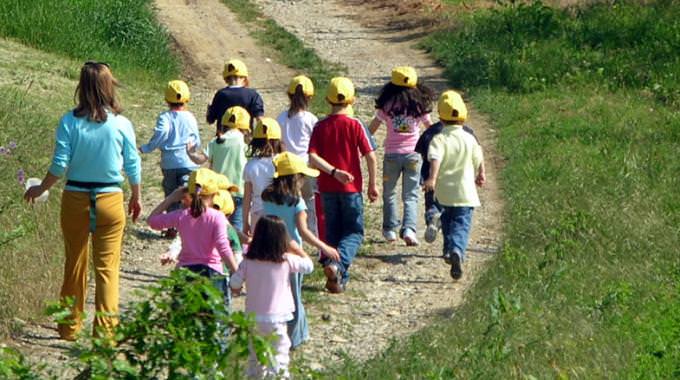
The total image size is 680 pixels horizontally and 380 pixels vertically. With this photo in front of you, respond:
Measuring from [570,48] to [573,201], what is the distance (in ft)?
25.5

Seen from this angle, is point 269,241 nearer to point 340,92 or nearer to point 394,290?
point 340,92

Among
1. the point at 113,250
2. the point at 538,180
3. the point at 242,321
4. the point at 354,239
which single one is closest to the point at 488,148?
the point at 538,180

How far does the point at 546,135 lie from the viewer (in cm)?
1520

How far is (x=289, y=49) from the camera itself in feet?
74.2

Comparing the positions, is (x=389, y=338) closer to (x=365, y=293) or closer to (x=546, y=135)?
(x=365, y=293)

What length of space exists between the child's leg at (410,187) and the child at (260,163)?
192 centimetres

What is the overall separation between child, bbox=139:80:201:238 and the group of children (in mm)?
11

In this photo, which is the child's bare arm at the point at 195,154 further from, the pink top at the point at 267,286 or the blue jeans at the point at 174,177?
the pink top at the point at 267,286

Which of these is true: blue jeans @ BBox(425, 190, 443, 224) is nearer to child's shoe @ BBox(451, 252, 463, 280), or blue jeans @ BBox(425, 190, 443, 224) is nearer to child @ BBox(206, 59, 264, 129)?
child's shoe @ BBox(451, 252, 463, 280)

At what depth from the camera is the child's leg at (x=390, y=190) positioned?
1151cm

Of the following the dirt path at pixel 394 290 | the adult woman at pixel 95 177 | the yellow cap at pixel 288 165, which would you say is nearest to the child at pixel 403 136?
the dirt path at pixel 394 290

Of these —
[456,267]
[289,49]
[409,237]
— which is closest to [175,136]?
[409,237]

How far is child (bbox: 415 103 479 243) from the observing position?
427 inches

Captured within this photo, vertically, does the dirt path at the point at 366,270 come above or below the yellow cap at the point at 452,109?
below
